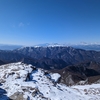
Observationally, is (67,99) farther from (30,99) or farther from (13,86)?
(13,86)

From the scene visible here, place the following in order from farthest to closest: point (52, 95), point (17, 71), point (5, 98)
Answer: point (17, 71) < point (52, 95) < point (5, 98)

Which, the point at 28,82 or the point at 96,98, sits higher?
the point at 28,82

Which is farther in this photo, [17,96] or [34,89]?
[34,89]

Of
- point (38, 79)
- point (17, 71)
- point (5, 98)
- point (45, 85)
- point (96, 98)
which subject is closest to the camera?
point (5, 98)

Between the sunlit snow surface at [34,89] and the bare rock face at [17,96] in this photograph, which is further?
the sunlit snow surface at [34,89]

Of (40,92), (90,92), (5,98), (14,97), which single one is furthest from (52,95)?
(90,92)

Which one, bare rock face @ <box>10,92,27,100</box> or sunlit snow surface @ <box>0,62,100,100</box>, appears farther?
sunlit snow surface @ <box>0,62,100,100</box>

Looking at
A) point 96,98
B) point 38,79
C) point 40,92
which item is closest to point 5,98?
point 40,92

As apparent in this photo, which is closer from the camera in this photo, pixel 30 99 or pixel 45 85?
pixel 30 99

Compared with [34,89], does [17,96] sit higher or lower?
lower

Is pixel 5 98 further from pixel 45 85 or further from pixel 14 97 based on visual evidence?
pixel 45 85
